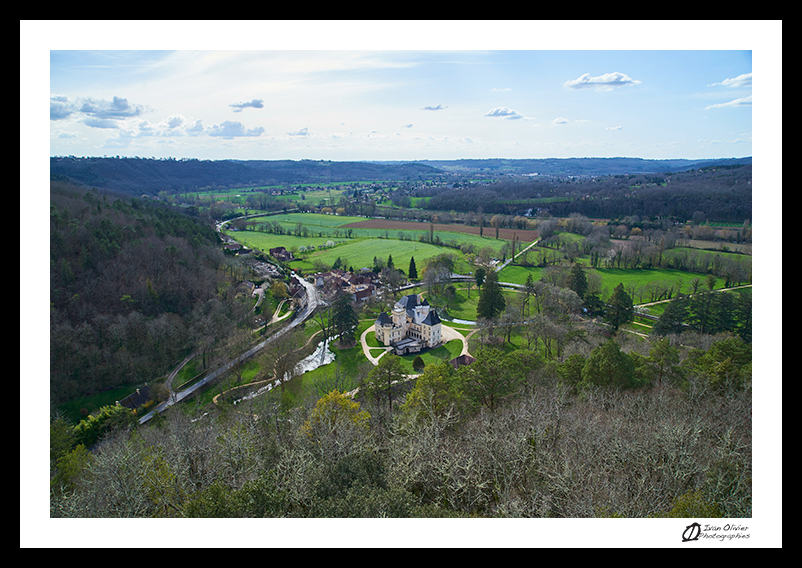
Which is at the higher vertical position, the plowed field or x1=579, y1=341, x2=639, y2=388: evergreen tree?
the plowed field

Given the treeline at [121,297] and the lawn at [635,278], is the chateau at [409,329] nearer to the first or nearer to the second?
the treeline at [121,297]

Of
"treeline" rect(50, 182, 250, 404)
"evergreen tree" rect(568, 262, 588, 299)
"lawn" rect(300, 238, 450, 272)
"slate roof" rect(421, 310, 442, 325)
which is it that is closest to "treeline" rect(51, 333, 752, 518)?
"treeline" rect(50, 182, 250, 404)

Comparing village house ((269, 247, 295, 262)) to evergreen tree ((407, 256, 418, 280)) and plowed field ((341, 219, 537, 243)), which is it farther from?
plowed field ((341, 219, 537, 243))

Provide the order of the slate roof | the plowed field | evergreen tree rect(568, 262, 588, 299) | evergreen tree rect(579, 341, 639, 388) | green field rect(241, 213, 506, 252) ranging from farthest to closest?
1. the plowed field
2. green field rect(241, 213, 506, 252)
3. evergreen tree rect(568, 262, 588, 299)
4. the slate roof
5. evergreen tree rect(579, 341, 639, 388)

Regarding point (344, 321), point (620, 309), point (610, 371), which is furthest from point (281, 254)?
point (610, 371)

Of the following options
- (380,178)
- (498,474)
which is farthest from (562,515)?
(380,178)
